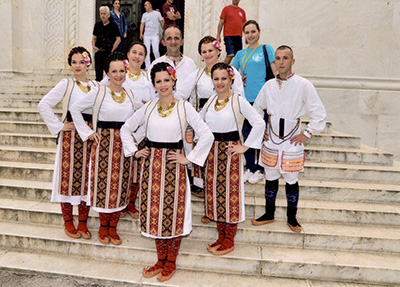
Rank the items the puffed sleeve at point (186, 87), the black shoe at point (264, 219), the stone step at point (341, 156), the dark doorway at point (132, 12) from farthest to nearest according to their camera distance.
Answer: the dark doorway at point (132, 12) < the stone step at point (341, 156) < the black shoe at point (264, 219) < the puffed sleeve at point (186, 87)

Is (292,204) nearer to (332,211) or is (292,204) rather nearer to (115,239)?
(332,211)

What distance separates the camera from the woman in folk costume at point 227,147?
3281 millimetres

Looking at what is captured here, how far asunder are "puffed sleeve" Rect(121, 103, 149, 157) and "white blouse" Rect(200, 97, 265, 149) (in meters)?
0.71

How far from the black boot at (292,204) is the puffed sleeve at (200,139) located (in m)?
1.18

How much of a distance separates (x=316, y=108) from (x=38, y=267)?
3.50 metres

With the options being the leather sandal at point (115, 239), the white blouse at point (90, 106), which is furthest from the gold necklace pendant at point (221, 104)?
the leather sandal at point (115, 239)

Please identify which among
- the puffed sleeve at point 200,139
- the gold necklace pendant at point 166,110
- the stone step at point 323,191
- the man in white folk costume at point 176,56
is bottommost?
the stone step at point 323,191

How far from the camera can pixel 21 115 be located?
6438mm

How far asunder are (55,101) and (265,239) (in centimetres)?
285

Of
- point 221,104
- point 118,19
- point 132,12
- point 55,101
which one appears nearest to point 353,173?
point 221,104

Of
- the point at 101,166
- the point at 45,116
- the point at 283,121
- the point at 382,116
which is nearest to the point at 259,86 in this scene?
the point at 283,121

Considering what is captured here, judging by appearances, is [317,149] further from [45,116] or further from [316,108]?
[45,116]

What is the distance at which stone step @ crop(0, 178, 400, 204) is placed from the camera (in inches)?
174

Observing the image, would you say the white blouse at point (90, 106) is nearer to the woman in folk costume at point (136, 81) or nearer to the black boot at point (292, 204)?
the woman in folk costume at point (136, 81)
